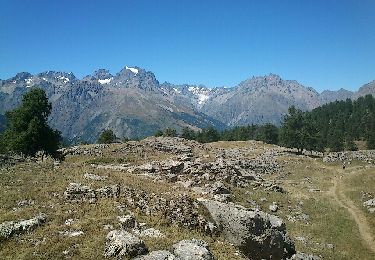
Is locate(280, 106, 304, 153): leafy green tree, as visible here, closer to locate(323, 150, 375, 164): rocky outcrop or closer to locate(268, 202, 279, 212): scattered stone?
locate(323, 150, 375, 164): rocky outcrop

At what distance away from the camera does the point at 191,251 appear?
22.8m

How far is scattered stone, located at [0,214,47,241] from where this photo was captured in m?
23.7

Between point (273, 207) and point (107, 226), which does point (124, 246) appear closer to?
point (107, 226)

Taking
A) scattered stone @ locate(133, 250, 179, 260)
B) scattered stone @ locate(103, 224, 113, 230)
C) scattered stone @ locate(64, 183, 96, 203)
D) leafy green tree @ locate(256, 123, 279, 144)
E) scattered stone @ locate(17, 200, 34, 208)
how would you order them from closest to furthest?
scattered stone @ locate(133, 250, 179, 260) < scattered stone @ locate(103, 224, 113, 230) < scattered stone @ locate(17, 200, 34, 208) < scattered stone @ locate(64, 183, 96, 203) < leafy green tree @ locate(256, 123, 279, 144)

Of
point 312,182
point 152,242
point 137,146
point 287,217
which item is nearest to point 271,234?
point 152,242

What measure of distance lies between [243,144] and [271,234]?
94.3 metres

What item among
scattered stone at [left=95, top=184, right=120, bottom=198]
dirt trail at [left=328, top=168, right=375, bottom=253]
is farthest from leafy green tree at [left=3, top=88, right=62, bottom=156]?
dirt trail at [left=328, top=168, right=375, bottom=253]

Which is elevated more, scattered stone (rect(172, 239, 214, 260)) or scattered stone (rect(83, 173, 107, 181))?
scattered stone (rect(83, 173, 107, 181))

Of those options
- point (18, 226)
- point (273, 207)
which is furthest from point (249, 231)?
point (273, 207)

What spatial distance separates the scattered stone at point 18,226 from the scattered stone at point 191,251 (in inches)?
358

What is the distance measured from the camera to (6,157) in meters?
47.4

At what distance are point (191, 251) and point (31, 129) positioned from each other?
58.6 metres

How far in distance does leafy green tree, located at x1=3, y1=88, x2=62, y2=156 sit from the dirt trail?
2137 inches

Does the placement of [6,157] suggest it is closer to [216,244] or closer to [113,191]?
[113,191]
